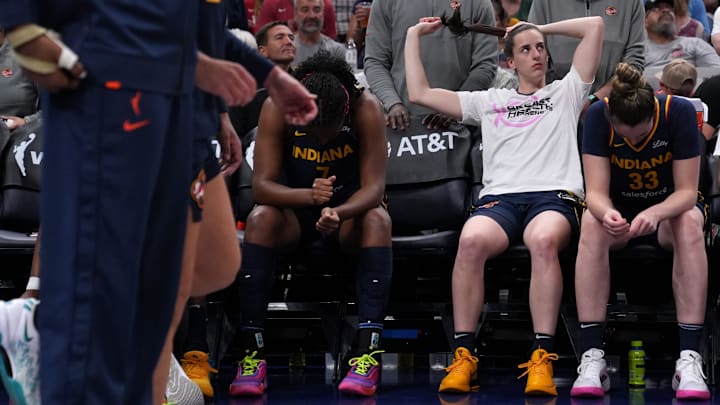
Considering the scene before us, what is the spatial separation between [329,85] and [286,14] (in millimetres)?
3537

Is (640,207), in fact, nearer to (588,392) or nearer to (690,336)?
(690,336)

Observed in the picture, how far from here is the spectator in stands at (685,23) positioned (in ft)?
27.7

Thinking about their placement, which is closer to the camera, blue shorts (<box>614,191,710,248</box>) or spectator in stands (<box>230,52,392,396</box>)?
spectator in stands (<box>230,52,392,396</box>)

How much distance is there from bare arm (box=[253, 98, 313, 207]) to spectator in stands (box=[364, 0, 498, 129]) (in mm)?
846

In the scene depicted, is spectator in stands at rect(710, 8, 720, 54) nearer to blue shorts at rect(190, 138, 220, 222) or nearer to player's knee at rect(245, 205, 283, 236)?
player's knee at rect(245, 205, 283, 236)

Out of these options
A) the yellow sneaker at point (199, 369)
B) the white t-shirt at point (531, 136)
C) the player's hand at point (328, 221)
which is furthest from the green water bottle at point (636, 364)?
the yellow sneaker at point (199, 369)

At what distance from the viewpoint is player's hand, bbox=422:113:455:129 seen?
5910 mm

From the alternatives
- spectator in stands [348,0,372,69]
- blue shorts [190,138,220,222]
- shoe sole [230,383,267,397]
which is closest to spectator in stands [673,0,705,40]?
spectator in stands [348,0,372,69]

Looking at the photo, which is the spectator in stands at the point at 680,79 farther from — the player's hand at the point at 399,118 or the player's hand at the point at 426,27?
the player's hand at the point at 399,118

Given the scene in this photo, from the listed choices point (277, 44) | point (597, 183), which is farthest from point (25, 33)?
point (277, 44)

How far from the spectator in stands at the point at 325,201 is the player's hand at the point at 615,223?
40.3 inches

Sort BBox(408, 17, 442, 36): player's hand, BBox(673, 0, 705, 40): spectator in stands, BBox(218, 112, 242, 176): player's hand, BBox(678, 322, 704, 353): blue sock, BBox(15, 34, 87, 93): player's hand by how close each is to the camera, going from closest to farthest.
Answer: BBox(15, 34, 87, 93): player's hand, BBox(218, 112, 242, 176): player's hand, BBox(678, 322, 704, 353): blue sock, BBox(408, 17, 442, 36): player's hand, BBox(673, 0, 705, 40): spectator in stands

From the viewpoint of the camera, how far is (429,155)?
19.1ft

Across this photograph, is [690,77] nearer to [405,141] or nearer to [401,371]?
[405,141]
